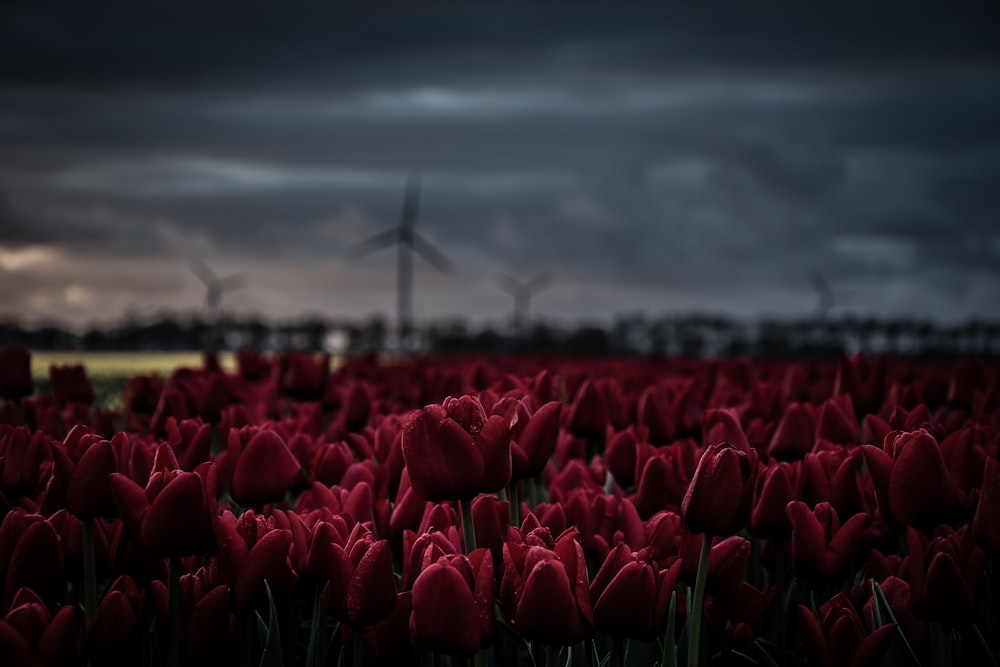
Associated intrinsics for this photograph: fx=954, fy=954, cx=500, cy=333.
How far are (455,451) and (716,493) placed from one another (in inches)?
26.0

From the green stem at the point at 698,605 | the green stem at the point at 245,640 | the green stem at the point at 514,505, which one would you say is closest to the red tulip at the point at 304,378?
the green stem at the point at 514,505

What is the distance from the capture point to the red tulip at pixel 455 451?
2.35 meters

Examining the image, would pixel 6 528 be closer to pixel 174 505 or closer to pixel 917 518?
pixel 174 505

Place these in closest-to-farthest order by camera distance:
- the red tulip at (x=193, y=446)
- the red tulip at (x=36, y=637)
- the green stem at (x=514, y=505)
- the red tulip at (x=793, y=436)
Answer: the red tulip at (x=36, y=637), the green stem at (x=514, y=505), the red tulip at (x=193, y=446), the red tulip at (x=793, y=436)

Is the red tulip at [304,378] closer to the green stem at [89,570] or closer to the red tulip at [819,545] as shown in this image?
the green stem at [89,570]

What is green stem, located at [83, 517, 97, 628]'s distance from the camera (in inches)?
103

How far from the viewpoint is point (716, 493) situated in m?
2.38

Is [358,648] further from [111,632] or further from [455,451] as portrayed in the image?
[111,632]

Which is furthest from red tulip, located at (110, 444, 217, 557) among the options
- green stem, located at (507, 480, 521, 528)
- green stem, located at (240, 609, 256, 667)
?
green stem, located at (507, 480, 521, 528)

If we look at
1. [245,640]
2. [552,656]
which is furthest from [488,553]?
[245,640]

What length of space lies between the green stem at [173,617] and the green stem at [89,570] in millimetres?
280

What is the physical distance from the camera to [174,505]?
94.0 inches

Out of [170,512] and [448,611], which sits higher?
[170,512]

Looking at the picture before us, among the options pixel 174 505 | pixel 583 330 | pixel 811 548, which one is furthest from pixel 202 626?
pixel 583 330
